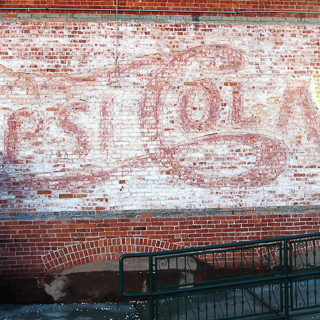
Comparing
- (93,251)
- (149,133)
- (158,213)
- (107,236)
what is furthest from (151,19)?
(93,251)

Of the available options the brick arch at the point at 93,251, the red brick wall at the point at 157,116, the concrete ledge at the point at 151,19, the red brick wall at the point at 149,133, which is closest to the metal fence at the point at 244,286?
the brick arch at the point at 93,251

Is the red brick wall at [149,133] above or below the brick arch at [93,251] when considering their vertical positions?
above

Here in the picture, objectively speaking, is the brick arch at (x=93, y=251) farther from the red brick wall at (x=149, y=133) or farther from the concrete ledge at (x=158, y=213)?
the concrete ledge at (x=158, y=213)

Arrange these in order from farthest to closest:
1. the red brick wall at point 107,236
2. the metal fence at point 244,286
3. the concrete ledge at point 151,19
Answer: the concrete ledge at point 151,19
the red brick wall at point 107,236
the metal fence at point 244,286

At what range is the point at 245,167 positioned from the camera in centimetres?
608

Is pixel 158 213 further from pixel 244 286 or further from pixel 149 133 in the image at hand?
pixel 244 286

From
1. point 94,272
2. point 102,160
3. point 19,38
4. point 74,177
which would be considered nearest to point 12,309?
point 94,272

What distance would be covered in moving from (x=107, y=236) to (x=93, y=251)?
0.99 feet

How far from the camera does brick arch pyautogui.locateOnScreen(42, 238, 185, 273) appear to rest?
584 cm

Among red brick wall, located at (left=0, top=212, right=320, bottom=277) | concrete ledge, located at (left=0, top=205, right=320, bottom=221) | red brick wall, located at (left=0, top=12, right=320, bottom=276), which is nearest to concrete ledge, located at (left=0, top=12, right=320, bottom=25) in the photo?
red brick wall, located at (left=0, top=12, right=320, bottom=276)

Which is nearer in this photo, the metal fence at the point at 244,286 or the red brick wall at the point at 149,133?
the metal fence at the point at 244,286

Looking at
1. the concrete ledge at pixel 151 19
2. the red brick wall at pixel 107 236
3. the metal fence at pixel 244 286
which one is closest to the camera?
the metal fence at pixel 244 286

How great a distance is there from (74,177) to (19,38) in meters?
2.26

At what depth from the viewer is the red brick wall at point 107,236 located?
583cm
